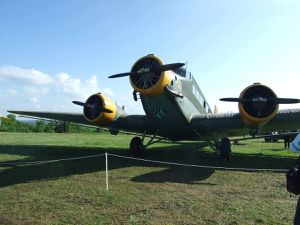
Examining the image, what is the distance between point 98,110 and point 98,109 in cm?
6

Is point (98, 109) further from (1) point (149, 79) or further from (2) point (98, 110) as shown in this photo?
(1) point (149, 79)

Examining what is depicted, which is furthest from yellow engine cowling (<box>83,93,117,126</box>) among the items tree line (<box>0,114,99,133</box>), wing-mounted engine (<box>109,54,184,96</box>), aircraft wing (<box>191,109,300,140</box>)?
tree line (<box>0,114,99,133</box>)

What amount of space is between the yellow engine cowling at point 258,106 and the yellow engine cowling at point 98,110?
5.05 m

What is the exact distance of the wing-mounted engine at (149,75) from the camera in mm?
12156

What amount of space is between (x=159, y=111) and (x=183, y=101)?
3.52ft

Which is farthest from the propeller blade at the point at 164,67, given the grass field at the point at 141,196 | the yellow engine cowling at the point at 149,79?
the grass field at the point at 141,196

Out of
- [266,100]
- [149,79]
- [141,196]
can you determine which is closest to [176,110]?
[149,79]

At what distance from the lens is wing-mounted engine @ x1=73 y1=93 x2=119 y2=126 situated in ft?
47.7

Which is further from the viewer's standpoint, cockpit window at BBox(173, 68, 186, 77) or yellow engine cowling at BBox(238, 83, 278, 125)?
cockpit window at BBox(173, 68, 186, 77)

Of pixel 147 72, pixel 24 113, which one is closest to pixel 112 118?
pixel 147 72

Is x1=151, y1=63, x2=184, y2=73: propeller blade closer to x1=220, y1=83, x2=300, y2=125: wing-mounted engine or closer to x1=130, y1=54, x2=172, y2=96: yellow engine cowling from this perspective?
x1=130, y1=54, x2=172, y2=96: yellow engine cowling

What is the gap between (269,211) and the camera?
6.88m

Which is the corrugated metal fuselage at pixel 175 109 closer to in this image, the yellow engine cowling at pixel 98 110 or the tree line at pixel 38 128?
the yellow engine cowling at pixel 98 110

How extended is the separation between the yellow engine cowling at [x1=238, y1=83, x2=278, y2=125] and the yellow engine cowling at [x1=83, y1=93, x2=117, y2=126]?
16.6ft
